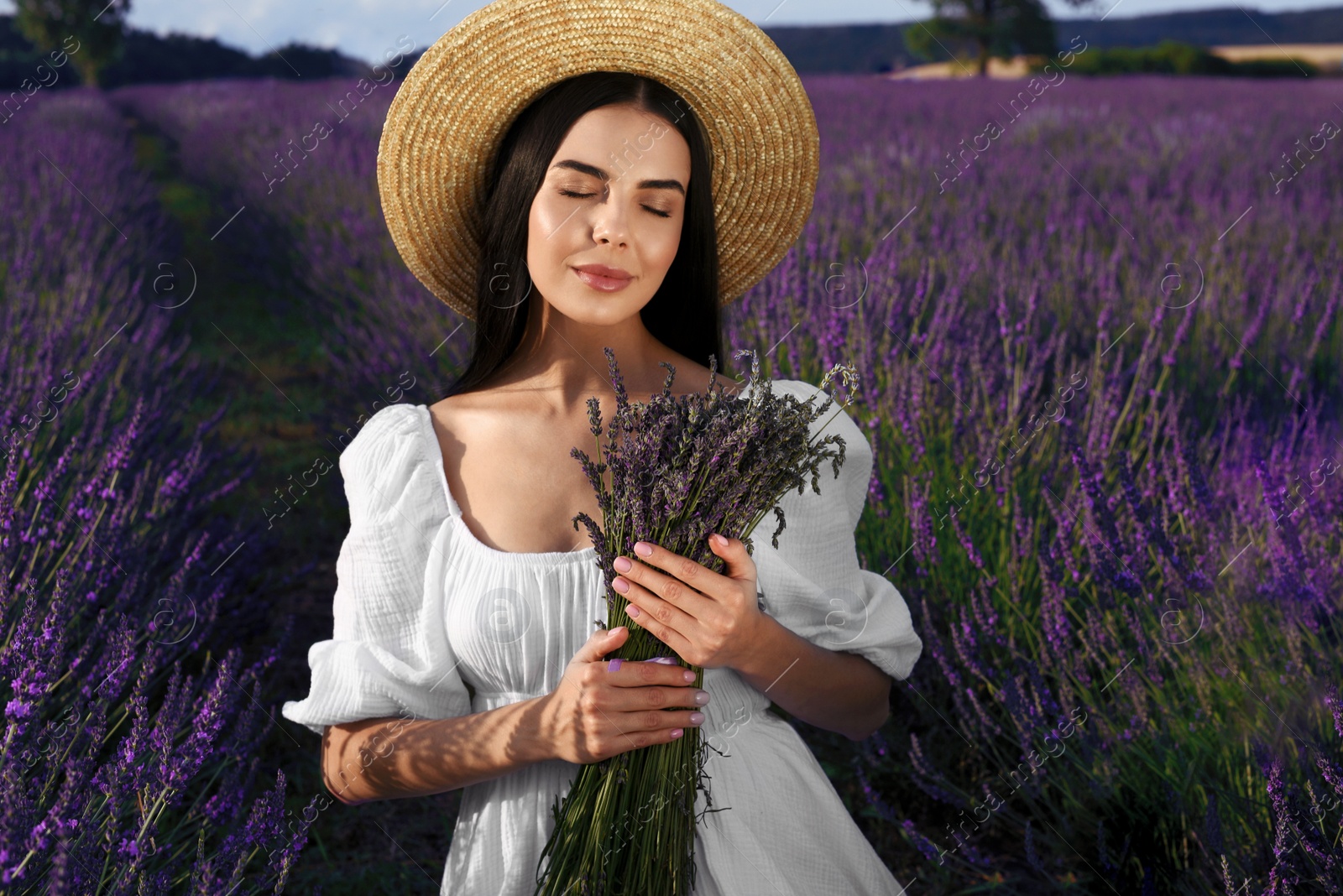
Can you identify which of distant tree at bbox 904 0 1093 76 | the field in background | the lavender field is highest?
distant tree at bbox 904 0 1093 76

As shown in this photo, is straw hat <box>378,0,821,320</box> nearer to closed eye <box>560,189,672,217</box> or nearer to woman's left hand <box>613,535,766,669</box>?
closed eye <box>560,189,672,217</box>

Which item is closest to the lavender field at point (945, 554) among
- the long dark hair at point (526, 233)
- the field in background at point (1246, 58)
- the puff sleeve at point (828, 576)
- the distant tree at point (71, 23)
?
the puff sleeve at point (828, 576)

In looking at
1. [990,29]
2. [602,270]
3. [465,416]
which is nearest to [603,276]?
[602,270]

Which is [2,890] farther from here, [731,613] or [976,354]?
[976,354]

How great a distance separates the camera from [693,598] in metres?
1.17

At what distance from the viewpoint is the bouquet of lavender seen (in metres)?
1.11

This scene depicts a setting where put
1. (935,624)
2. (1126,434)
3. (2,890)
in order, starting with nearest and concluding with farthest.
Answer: (2,890), (935,624), (1126,434)

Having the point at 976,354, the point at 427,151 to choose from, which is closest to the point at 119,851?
the point at 427,151

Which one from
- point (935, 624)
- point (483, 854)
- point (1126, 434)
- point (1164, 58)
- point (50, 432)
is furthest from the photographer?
point (1164, 58)

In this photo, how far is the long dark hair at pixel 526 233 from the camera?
57.9 inches

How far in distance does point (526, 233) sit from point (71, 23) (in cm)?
4540

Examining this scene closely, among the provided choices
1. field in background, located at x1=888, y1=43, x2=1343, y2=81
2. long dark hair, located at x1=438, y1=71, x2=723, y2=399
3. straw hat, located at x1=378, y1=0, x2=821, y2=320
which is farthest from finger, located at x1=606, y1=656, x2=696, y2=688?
field in background, located at x1=888, y1=43, x2=1343, y2=81

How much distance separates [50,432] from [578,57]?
1.82 metres

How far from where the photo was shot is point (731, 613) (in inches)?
46.8
